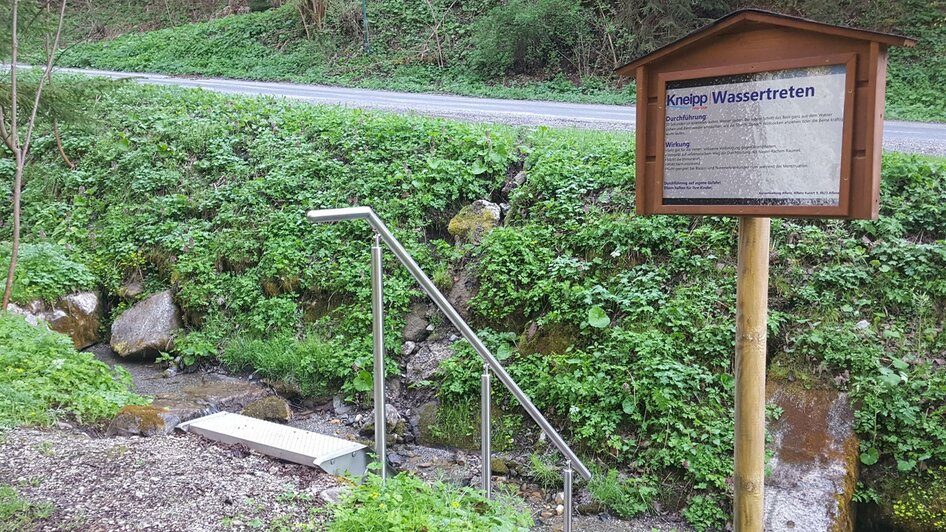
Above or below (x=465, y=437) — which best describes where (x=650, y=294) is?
above

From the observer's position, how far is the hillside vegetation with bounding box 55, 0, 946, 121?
14617mm

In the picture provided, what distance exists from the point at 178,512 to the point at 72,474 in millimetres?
778

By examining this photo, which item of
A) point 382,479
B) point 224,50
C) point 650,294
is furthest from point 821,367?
point 224,50

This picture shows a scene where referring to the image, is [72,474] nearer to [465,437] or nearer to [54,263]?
[465,437]

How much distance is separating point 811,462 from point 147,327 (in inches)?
272

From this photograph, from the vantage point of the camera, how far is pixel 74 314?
26.9 ft

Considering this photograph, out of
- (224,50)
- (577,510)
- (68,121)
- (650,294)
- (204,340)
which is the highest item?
(224,50)

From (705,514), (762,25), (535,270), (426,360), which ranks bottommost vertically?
(705,514)

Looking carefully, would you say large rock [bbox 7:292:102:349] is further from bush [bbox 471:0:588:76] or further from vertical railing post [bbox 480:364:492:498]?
bush [bbox 471:0:588:76]

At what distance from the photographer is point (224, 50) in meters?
20.7

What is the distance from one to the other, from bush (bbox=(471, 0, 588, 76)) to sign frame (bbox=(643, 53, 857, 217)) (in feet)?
45.5

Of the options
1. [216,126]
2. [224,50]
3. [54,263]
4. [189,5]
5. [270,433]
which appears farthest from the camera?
[189,5]

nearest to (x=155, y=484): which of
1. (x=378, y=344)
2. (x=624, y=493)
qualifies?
(x=378, y=344)

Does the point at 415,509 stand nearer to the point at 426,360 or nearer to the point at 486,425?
the point at 486,425
